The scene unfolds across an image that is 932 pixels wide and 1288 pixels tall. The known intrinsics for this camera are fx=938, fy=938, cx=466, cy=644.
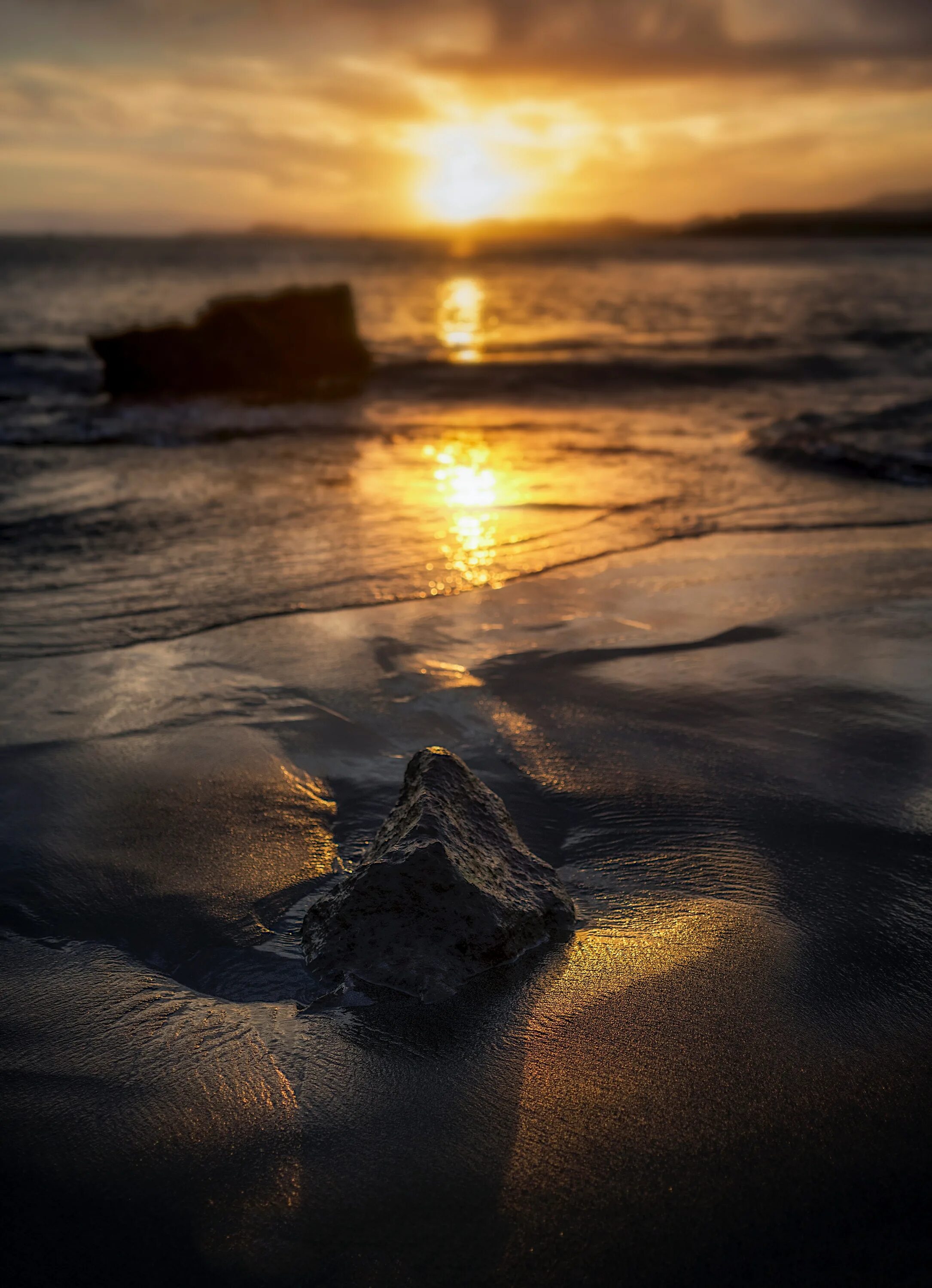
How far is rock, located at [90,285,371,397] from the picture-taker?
1376 centimetres

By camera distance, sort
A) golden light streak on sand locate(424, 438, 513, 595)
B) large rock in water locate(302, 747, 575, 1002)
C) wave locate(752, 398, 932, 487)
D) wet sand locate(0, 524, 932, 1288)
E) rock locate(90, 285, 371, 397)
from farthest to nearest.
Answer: rock locate(90, 285, 371, 397)
wave locate(752, 398, 932, 487)
golden light streak on sand locate(424, 438, 513, 595)
large rock in water locate(302, 747, 575, 1002)
wet sand locate(0, 524, 932, 1288)

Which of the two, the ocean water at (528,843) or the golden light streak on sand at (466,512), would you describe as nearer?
the ocean water at (528,843)

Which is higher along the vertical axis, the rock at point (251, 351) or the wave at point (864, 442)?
the rock at point (251, 351)

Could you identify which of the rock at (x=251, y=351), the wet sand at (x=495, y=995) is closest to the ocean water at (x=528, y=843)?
the wet sand at (x=495, y=995)

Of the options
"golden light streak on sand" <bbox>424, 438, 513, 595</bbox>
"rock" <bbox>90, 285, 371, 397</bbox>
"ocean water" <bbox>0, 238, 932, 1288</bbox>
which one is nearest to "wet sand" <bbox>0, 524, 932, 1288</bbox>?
"ocean water" <bbox>0, 238, 932, 1288</bbox>

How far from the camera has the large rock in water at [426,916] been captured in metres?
2.15

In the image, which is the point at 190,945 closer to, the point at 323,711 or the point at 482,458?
the point at 323,711

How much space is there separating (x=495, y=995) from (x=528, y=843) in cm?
67

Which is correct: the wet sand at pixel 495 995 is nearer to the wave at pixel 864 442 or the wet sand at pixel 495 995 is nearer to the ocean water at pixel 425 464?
the ocean water at pixel 425 464

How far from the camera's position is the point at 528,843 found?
8.96 feet

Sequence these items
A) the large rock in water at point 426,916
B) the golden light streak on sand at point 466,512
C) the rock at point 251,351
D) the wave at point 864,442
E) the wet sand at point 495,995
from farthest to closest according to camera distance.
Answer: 1. the rock at point 251,351
2. the wave at point 864,442
3. the golden light streak on sand at point 466,512
4. the large rock in water at point 426,916
5. the wet sand at point 495,995

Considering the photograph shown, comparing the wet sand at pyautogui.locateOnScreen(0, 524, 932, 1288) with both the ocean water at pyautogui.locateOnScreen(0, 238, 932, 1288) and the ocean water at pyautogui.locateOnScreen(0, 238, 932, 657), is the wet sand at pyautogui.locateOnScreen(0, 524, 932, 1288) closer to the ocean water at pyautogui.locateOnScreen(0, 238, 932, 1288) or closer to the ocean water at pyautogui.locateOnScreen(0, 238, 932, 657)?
the ocean water at pyautogui.locateOnScreen(0, 238, 932, 1288)

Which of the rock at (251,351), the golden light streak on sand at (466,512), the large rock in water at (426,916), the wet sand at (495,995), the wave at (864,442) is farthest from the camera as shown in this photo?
the rock at (251,351)

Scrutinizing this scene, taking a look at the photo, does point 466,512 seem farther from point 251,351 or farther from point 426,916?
point 251,351
